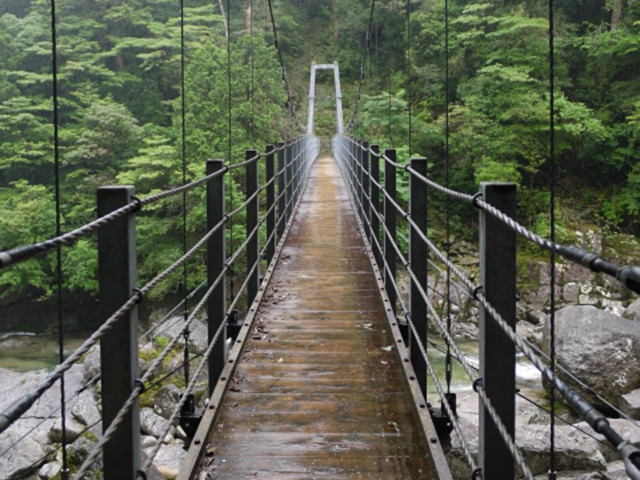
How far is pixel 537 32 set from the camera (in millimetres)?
15961

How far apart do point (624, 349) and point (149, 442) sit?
17.5 feet

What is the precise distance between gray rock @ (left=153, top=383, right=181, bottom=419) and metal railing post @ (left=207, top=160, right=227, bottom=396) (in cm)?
554

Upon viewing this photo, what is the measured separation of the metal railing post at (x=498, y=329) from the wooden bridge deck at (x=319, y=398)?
1.86 ft

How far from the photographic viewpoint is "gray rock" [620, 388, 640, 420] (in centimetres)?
677

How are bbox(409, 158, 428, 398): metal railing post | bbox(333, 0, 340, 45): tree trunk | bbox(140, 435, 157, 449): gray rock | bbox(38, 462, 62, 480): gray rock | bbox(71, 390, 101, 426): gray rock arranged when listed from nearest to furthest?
bbox(409, 158, 428, 398): metal railing post < bbox(38, 462, 62, 480): gray rock < bbox(140, 435, 157, 449): gray rock < bbox(71, 390, 101, 426): gray rock < bbox(333, 0, 340, 45): tree trunk

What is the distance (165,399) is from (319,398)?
6.07 meters

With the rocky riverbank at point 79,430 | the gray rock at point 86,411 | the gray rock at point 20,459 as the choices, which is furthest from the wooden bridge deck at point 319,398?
the gray rock at point 86,411

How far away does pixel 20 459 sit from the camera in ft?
22.1

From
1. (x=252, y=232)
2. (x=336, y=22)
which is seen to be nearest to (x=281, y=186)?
(x=252, y=232)

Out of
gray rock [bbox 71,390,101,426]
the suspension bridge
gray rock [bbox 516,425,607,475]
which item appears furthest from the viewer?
gray rock [bbox 71,390,101,426]

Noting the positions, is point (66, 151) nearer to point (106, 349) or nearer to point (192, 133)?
point (192, 133)

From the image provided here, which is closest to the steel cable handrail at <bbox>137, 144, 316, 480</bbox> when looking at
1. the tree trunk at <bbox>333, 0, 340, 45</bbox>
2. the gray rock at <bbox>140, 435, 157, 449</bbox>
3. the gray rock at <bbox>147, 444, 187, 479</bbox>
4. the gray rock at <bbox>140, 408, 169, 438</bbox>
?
the gray rock at <bbox>147, 444, 187, 479</bbox>

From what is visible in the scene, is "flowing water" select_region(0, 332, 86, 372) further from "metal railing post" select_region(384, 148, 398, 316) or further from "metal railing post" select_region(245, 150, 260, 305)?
"metal railing post" select_region(384, 148, 398, 316)

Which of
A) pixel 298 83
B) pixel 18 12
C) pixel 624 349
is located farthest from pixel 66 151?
pixel 298 83
